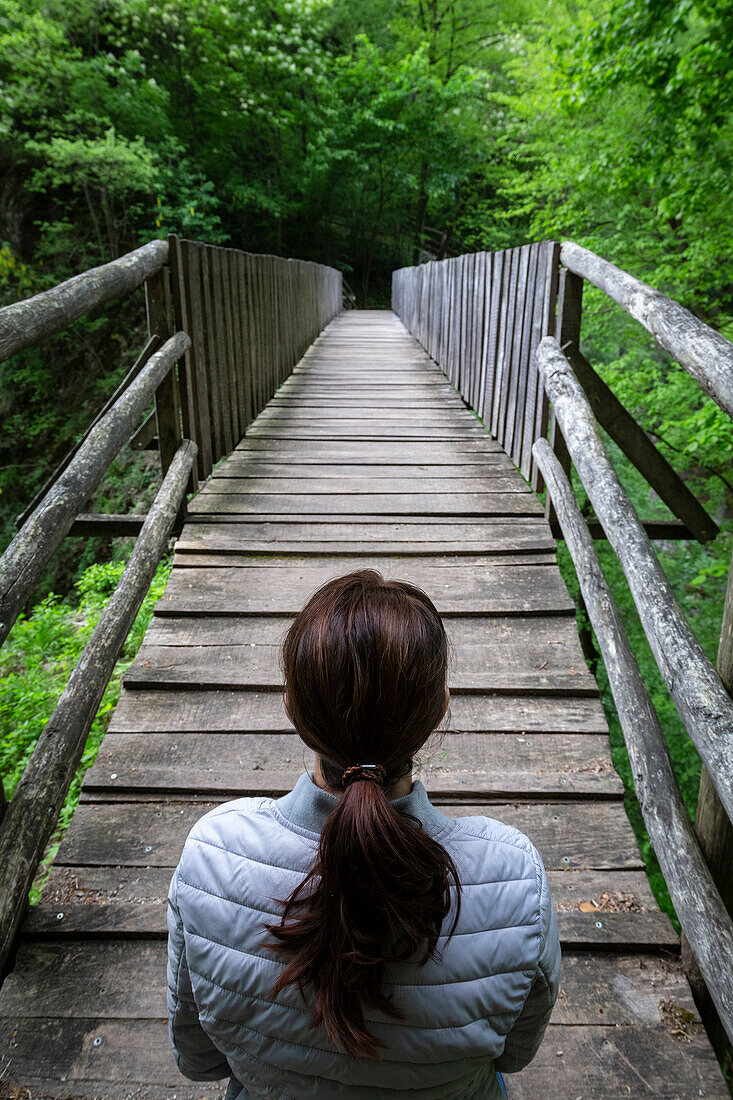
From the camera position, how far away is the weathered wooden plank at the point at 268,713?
94.5 inches

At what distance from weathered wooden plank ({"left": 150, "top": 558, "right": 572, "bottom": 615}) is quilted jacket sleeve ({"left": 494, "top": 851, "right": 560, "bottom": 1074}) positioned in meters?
1.92

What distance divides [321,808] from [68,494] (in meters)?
1.73

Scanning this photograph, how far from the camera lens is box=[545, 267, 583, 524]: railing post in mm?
3471

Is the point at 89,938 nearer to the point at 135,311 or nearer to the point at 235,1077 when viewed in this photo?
the point at 235,1077

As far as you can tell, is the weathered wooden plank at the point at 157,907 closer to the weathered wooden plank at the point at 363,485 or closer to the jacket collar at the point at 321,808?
the jacket collar at the point at 321,808

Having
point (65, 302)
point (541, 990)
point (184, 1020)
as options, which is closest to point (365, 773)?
point (541, 990)

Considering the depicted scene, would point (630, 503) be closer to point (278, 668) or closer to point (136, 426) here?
point (278, 668)

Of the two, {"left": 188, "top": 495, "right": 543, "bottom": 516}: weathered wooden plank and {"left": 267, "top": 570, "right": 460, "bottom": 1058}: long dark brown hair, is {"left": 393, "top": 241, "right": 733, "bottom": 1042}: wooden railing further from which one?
{"left": 267, "top": 570, "right": 460, "bottom": 1058}: long dark brown hair

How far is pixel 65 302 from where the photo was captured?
7.38ft

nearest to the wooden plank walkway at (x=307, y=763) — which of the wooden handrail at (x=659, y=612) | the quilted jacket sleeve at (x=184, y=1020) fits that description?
the quilted jacket sleeve at (x=184, y=1020)

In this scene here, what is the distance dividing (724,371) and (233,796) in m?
1.87

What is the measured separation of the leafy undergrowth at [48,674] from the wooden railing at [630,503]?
8.26ft

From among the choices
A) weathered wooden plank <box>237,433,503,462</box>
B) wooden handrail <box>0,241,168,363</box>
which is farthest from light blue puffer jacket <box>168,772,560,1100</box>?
weathered wooden plank <box>237,433,503,462</box>

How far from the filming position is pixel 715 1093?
149 centimetres
